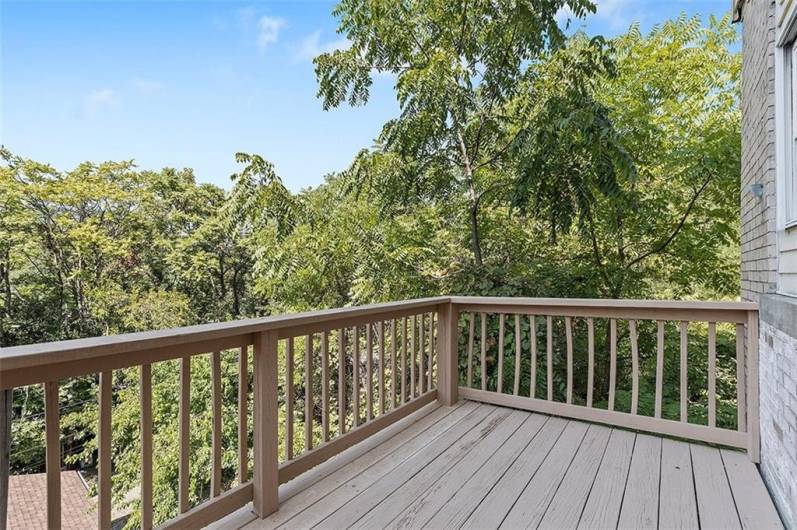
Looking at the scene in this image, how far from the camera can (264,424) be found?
1.95 m

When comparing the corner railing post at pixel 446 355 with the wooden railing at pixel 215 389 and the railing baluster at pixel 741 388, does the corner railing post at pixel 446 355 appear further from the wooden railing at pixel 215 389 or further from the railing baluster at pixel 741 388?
the railing baluster at pixel 741 388

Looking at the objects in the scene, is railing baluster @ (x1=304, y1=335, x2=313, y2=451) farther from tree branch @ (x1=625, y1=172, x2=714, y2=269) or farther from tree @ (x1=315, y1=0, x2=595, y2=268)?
tree branch @ (x1=625, y1=172, x2=714, y2=269)

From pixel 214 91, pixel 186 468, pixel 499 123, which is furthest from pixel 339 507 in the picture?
pixel 214 91

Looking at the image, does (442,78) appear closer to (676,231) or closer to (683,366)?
(683,366)

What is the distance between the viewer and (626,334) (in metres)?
5.99

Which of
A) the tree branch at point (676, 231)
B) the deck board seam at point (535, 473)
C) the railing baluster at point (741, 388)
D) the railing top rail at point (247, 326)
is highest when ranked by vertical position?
the tree branch at point (676, 231)

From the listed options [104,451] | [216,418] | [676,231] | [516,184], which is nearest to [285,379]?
[216,418]

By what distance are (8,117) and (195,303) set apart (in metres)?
7.83

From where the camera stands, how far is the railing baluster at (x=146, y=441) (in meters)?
1.54

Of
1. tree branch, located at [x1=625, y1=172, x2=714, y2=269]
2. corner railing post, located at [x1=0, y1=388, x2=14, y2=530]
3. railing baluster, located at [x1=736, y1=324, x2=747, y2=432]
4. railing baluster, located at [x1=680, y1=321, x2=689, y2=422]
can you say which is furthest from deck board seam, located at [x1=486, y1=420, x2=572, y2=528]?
tree branch, located at [x1=625, y1=172, x2=714, y2=269]

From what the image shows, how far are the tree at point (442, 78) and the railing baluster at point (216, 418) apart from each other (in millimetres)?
3879

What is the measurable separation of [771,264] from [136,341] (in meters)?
2.95

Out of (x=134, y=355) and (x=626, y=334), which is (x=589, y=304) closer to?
(x=134, y=355)

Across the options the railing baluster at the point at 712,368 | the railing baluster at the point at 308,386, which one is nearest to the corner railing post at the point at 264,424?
the railing baluster at the point at 308,386
